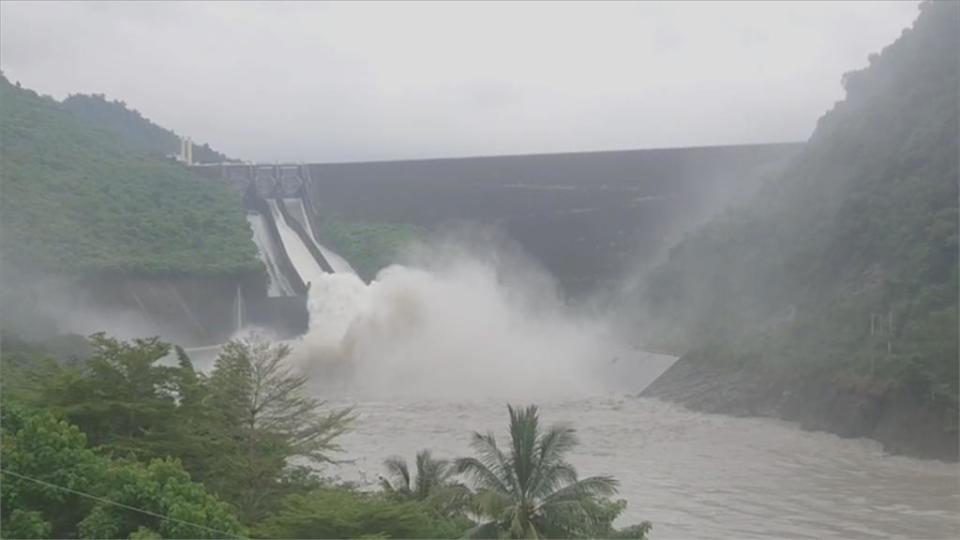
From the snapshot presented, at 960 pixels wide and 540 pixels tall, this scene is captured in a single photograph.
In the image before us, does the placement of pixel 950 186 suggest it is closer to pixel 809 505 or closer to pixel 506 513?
pixel 809 505

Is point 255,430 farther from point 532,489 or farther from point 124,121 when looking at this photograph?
point 124,121

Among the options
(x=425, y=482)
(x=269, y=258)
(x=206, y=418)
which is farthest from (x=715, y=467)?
(x=269, y=258)

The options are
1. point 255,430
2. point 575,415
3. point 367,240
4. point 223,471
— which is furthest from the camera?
point 367,240

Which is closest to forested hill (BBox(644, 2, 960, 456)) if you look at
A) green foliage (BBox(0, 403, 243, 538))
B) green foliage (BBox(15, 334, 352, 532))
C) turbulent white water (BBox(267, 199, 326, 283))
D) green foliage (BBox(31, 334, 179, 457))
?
turbulent white water (BBox(267, 199, 326, 283))

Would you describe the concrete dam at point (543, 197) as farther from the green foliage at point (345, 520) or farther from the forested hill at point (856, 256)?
the green foliage at point (345, 520)

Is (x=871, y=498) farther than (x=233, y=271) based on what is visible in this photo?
No

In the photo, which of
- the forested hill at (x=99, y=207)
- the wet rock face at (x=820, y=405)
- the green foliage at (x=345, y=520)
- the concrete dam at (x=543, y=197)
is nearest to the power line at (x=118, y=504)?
the green foliage at (x=345, y=520)

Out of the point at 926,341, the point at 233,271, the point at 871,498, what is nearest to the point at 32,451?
the point at 871,498
